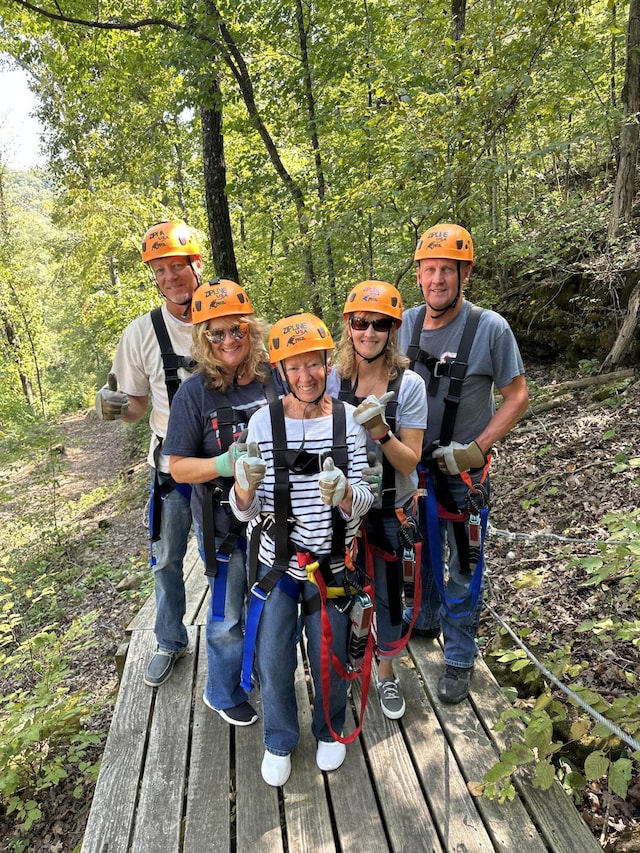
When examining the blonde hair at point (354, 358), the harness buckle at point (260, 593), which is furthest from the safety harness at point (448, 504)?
the harness buckle at point (260, 593)

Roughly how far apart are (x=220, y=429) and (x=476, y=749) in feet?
6.91

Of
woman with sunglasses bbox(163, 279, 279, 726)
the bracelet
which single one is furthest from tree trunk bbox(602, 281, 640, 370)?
woman with sunglasses bbox(163, 279, 279, 726)

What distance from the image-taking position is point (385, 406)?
261 centimetres

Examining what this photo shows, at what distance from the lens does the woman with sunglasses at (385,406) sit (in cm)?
258

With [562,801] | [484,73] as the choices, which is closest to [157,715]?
[562,801]

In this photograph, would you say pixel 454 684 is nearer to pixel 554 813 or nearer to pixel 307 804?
pixel 554 813

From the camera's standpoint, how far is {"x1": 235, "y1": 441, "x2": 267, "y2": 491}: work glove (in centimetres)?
217

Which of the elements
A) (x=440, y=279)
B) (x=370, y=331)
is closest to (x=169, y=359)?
(x=370, y=331)

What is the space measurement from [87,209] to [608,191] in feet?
35.2

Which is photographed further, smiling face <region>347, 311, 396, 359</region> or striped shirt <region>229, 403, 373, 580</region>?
smiling face <region>347, 311, 396, 359</region>

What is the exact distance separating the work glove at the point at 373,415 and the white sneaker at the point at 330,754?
1613 millimetres

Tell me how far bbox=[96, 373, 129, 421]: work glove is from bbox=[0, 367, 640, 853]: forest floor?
A: 8.35ft

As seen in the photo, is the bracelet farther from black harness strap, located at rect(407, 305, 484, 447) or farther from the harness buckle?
the harness buckle

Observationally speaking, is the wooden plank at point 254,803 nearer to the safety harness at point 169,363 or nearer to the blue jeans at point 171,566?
the blue jeans at point 171,566
